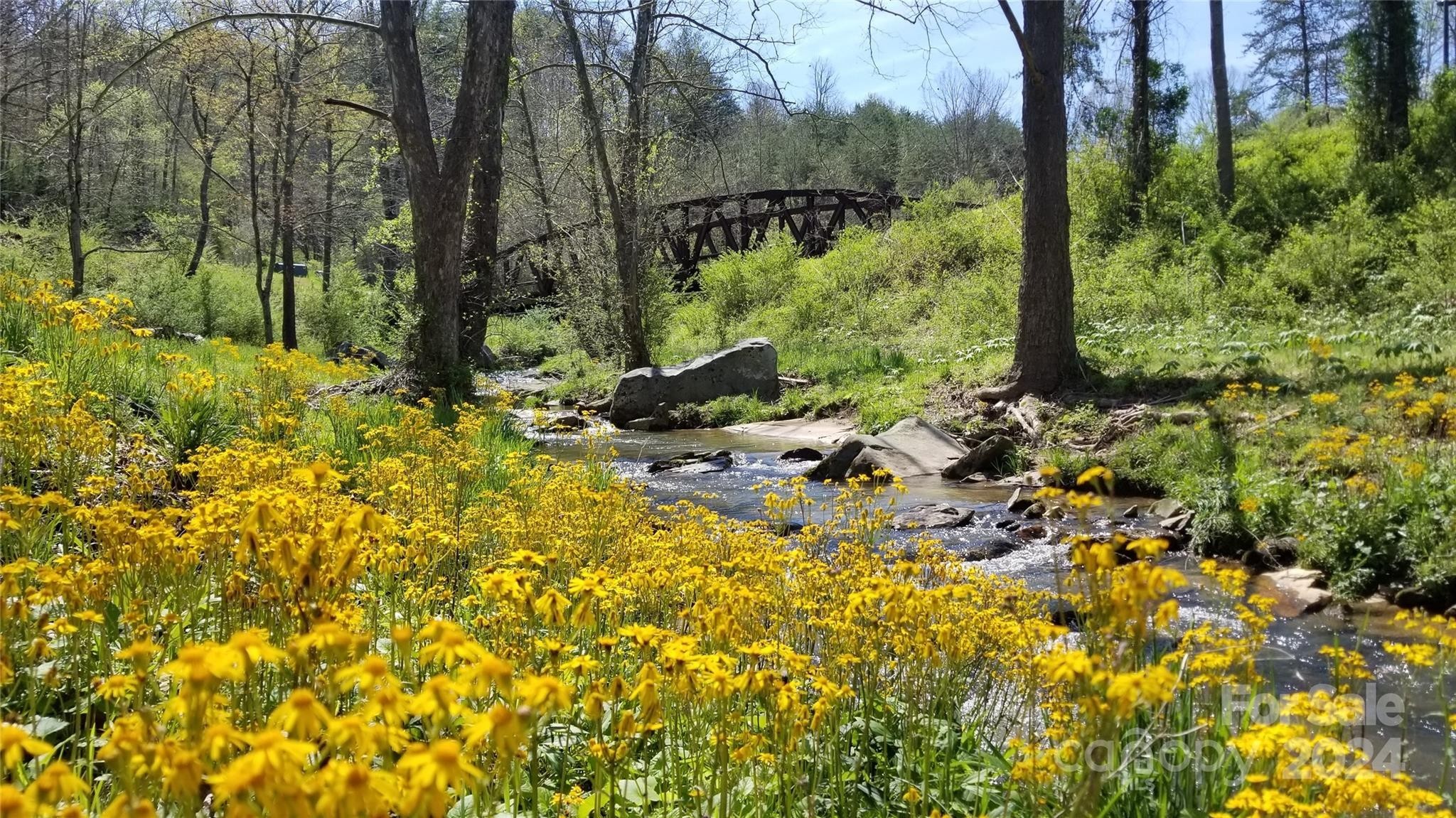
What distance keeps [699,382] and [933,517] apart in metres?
7.17

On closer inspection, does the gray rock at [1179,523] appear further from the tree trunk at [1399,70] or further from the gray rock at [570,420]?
the tree trunk at [1399,70]

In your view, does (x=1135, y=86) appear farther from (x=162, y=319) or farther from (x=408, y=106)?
(x=162, y=319)

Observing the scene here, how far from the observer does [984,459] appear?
9.08 meters

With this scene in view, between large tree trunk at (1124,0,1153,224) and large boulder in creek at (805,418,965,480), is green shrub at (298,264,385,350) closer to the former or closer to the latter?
large boulder in creek at (805,418,965,480)

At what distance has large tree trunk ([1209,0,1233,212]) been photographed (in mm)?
16297

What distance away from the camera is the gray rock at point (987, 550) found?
609cm

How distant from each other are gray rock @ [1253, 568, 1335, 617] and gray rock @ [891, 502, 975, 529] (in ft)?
7.04

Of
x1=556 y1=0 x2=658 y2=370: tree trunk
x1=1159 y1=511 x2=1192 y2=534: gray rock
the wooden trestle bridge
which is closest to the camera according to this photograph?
x1=1159 y1=511 x2=1192 y2=534: gray rock

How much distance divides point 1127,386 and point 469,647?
31.3ft

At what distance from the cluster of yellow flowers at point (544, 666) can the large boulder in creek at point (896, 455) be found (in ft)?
15.9

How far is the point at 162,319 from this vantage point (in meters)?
18.6

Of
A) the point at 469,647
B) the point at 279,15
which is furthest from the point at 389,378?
the point at 469,647

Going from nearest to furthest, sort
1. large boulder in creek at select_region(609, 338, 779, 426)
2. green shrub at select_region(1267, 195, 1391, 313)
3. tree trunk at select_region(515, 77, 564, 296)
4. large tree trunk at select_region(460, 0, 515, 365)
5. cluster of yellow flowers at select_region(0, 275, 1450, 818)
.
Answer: cluster of yellow flowers at select_region(0, 275, 1450, 818) < green shrub at select_region(1267, 195, 1391, 313) < large tree trunk at select_region(460, 0, 515, 365) < large boulder in creek at select_region(609, 338, 779, 426) < tree trunk at select_region(515, 77, 564, 296)

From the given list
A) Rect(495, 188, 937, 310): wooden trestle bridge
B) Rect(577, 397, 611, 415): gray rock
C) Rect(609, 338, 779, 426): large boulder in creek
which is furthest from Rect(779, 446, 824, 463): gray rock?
Rect(495, 188, 937, 310): wooden trestle bridge
